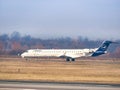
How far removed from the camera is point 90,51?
294 ft

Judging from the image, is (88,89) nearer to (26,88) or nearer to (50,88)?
(50,88)

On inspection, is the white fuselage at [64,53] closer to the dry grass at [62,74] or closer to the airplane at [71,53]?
the airplane at [71,53]

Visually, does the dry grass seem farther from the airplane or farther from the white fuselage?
the white fuselage

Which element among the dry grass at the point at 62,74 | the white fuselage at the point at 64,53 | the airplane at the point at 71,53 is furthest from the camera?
the white fuselage at the point at 64,53

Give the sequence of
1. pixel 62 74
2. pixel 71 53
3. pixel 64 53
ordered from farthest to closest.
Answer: pixel 64 53 → pixel 71 53 → pixel 62 74

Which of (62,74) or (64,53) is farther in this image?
(64,53)

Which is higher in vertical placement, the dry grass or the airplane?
the airplane

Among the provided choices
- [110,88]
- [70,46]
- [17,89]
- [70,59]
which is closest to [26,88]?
[17,89]

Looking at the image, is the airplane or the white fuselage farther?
the white fuselage

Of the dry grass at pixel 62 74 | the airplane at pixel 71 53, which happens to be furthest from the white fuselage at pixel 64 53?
the dry grass at pixel 62 74

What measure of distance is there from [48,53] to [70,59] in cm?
730

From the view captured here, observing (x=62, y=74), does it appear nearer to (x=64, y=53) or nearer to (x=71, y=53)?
(x=71, y=53)

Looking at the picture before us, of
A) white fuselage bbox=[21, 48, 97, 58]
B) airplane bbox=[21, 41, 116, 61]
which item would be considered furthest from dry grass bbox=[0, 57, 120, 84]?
white fuselage bbox=[21, 48, 97, 58]

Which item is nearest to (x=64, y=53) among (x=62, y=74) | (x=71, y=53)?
(x=71, y=53)
